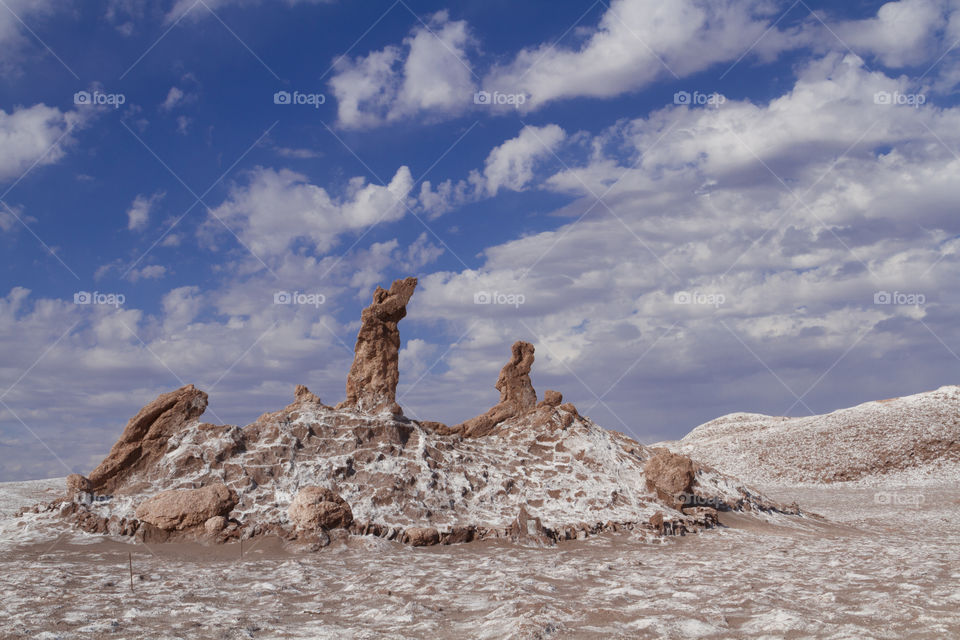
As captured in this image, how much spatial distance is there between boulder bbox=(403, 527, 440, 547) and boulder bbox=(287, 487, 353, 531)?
1.40m

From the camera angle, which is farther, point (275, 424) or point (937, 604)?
point (275, 424)

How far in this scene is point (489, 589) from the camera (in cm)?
999

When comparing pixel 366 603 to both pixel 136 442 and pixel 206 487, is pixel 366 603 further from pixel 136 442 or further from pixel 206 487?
pixel 136 442

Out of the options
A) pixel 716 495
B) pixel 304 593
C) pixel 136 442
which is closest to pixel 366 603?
pixel 304 593

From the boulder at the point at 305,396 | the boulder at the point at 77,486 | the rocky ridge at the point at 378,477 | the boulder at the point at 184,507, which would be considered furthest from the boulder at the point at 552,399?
the boulder at the point at 77,486

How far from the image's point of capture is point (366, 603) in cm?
916

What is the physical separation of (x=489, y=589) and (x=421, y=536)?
4.88m

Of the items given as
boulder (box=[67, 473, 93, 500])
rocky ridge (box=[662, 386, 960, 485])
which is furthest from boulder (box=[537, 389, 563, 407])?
rocky ridge (box=[662, 386, 960, 485])

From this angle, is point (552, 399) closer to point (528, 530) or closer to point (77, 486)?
point (528, 530)

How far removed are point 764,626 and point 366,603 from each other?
527 centimetres

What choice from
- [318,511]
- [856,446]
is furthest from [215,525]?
[856,446]

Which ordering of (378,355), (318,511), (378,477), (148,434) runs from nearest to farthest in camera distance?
(318,511), (378,477), (148,434), (378,355)

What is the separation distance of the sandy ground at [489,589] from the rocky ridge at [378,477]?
0.71 metres

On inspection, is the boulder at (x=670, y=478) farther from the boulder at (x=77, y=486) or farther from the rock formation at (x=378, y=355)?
the boulder at (x=77, y=486)
